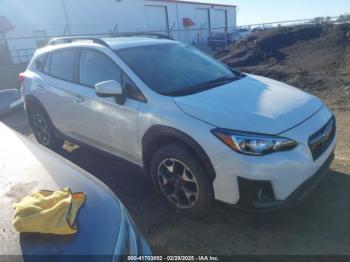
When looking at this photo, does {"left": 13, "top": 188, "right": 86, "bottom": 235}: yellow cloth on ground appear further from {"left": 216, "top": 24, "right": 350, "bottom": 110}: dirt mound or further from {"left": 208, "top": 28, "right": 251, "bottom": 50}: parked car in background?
{"left": 208, "top": 28, "right": 251, "bottom": 50}: parked car in background

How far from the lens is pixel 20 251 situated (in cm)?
155

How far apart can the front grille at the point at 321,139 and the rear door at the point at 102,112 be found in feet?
5.58

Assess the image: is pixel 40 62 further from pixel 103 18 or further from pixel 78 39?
pixel 103 18

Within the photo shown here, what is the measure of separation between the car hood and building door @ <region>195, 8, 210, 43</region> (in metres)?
35.5

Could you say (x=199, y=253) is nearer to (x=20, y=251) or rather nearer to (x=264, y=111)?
(x=264, y=111)

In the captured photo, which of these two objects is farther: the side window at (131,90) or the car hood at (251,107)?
the side window at (131,90)

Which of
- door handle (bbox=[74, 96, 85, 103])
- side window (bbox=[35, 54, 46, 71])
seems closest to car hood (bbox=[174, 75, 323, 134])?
door handle (bbox=[74, 96, 85, 103])

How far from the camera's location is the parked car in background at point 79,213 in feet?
5.24

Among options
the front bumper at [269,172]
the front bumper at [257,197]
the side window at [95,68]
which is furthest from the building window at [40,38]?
the front bumper at [257,197]

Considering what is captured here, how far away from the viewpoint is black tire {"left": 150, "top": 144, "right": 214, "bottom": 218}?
10.5 ft

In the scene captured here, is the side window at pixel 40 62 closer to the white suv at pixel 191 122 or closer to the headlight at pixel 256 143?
the white suv at pixel 191 122

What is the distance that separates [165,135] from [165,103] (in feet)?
1.02

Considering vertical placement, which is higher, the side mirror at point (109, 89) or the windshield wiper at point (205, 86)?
the side mirror at point (109, 89)

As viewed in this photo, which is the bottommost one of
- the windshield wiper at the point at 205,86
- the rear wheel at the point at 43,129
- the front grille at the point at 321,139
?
the rear wheel at the point at 43,129
